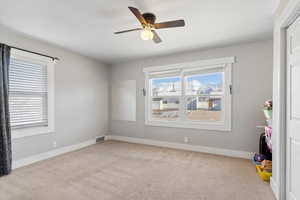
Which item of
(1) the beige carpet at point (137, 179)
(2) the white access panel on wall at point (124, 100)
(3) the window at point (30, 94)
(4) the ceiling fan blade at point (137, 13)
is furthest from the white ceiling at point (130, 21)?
(1) the beige carpet at point (137, 179)

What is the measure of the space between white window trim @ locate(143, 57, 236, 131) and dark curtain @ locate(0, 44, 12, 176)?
3052 millimetres

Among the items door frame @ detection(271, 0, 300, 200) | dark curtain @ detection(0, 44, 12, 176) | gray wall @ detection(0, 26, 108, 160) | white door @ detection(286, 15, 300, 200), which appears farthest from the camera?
gray wall @ detection(0, 26, 108, 160)

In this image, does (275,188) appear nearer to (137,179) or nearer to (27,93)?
(137,179)

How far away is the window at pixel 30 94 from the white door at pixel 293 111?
169 inches

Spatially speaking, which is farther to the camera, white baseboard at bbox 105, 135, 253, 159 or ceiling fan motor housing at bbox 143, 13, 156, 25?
white baseboard at bbox 105, 135, 253, 159

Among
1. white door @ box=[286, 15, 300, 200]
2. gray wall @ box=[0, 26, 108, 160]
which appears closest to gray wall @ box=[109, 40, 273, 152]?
white door @ box=[286, 15, 300, 200]

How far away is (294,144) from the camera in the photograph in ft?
5.59

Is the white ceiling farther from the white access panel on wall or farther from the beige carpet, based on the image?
the beige carpet

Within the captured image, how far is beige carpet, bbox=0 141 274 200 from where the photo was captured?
2087 mm

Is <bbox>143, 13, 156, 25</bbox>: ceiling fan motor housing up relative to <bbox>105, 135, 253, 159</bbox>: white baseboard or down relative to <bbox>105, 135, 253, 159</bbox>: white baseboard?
up

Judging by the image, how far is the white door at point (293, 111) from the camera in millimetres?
1636

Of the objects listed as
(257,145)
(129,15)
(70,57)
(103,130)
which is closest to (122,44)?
(129,15)

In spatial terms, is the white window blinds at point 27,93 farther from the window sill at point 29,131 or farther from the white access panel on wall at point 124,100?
the white access panel on wall at point 124,100

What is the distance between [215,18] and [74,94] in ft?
12.0
